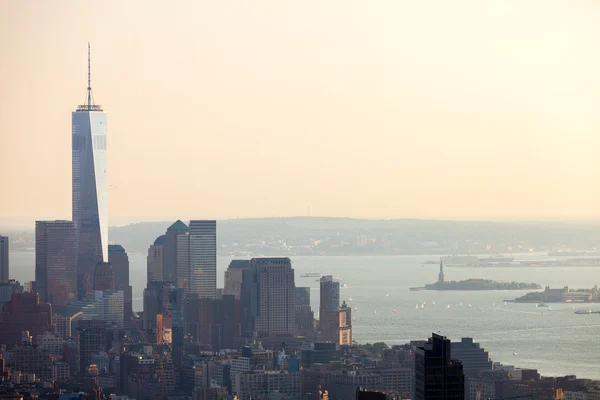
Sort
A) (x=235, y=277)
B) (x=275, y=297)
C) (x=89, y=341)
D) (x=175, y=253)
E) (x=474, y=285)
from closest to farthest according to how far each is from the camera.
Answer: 1. (x=89, y=341)
2. (x=275, y=297)
3. (x=235, y=277)
4. (x=175, y=253)
5. (x=474, y=285)

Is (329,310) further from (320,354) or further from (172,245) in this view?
(320,354)

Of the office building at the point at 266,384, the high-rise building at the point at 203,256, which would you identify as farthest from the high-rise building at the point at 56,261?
the office building at the point at 266,384

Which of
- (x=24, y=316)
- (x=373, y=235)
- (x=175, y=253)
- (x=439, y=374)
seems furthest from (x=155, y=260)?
(x=439, y=374)

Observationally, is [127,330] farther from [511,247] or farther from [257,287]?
[511,247]

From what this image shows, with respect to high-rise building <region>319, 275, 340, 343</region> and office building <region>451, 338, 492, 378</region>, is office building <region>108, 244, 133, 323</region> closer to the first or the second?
high-rise building <region>319, 275, 340, 343</region>

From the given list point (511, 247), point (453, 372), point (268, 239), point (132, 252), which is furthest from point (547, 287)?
point (453, 372)

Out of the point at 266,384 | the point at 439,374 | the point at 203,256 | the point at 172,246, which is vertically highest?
the point at 172,246

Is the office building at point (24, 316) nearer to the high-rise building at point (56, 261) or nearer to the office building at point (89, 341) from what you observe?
the office building at point (89, 341)
